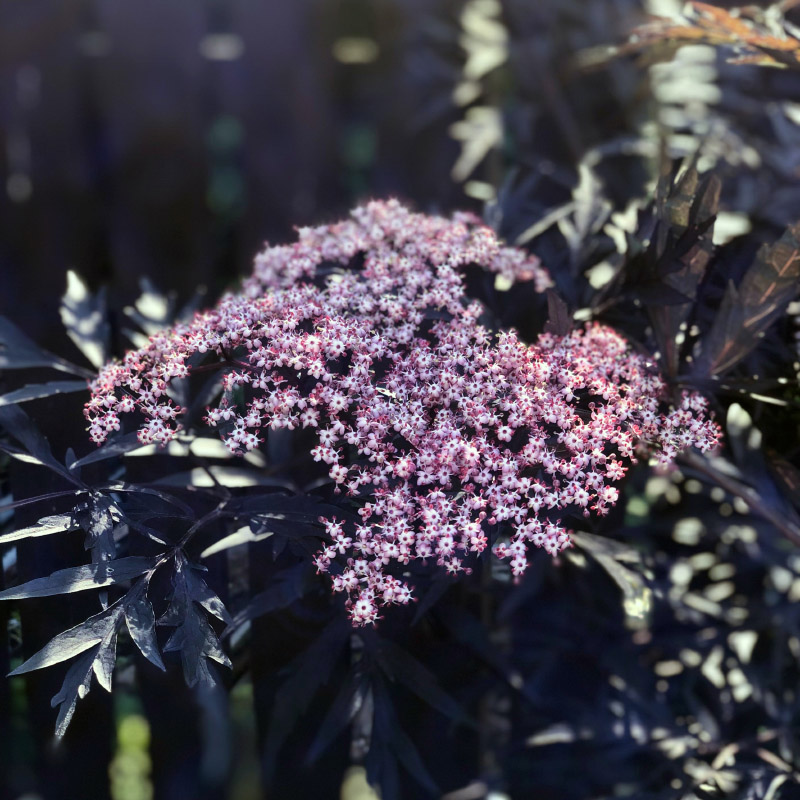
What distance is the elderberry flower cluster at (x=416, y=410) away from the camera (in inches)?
22.2

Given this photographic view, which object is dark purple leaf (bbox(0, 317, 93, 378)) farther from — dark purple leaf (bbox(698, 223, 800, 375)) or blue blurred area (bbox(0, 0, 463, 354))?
blue blurred area (bbox(0, 0, 463, 354))

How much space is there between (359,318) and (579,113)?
132cm

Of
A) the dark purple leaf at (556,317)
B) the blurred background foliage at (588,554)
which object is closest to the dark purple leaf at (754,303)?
→ the blurred background foliage at (588,554)

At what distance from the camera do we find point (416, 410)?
59cm

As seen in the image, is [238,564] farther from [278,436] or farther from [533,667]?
[533,667]

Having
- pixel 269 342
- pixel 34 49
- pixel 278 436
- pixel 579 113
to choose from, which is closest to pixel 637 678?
pixel 278 436

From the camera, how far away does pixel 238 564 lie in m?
0.73

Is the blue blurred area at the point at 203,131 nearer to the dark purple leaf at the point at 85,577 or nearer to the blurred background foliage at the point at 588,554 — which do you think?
the blurred background foliage at the point at 588,554

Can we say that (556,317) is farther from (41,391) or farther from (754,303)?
(41,391)

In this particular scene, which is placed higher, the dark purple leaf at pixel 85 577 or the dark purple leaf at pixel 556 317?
the dark purple leaf at pixel 556 317

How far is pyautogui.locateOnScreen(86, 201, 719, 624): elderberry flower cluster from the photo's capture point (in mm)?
563

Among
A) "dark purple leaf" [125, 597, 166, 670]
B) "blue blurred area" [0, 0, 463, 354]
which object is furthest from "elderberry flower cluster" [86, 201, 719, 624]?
"blue blurred area" [0, 0, 463, 354]

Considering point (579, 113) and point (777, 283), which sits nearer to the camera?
point (777, 283)

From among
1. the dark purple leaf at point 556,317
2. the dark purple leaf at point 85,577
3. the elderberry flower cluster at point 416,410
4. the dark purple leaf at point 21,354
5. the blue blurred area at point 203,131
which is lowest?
the blue blurred area at point 203,131
